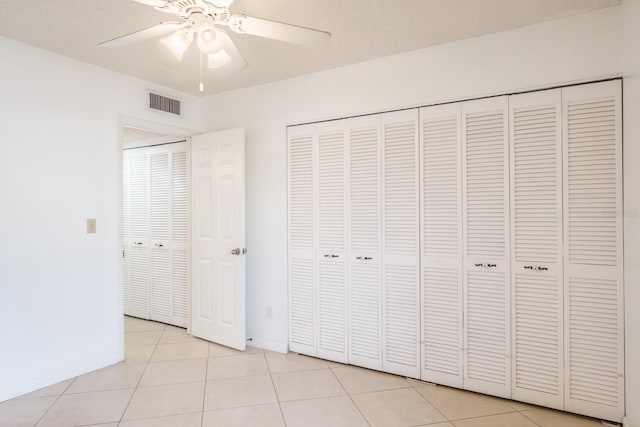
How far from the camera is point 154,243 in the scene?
4.15 meters

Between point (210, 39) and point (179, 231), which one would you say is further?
point (179, 231)

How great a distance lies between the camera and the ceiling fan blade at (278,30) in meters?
1.60

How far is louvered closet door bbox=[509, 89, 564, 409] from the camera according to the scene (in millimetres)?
2221

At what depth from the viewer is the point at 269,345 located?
3.27m

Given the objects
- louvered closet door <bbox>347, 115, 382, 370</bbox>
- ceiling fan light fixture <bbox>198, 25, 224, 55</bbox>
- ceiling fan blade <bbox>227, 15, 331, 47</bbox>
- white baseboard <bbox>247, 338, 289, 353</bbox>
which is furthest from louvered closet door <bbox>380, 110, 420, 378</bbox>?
ceiling fan light fixture <bbox>198, 25, 224, 55</bbox>

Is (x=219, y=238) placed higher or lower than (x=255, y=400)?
higher

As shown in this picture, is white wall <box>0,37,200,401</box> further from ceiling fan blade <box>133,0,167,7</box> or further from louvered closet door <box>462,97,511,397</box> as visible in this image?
louvered closet door <box>462,97,511,397</box>

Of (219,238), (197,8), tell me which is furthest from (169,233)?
(197,8)

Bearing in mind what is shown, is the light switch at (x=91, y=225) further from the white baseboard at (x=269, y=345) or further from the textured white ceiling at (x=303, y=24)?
the white baseboard at (x=269, y=345)

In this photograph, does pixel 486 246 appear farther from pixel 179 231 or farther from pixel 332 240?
pixel 179 231

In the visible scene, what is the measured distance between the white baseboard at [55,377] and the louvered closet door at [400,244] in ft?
7.51

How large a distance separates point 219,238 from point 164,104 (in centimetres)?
137

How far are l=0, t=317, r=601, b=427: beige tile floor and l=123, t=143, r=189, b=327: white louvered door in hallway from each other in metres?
1.06

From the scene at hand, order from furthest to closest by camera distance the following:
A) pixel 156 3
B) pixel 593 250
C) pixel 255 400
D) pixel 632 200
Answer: pixel 255 400 → pixel 593 250 → pixel 632 200 → pixel 156 3
